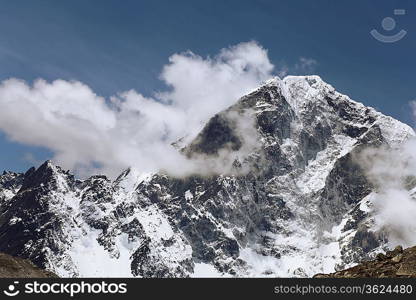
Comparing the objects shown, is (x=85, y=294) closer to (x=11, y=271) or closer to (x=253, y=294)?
(x=253, y=294)

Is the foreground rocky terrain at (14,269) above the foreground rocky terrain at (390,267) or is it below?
above

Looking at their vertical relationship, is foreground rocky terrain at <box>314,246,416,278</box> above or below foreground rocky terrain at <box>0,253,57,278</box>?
below

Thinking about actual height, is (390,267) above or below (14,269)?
below

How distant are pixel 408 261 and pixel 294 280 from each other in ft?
56.0

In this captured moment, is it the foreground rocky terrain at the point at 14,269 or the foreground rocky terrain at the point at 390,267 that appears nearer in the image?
the foreground rocky terrain at the point at 390,267

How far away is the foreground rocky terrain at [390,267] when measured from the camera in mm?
62594

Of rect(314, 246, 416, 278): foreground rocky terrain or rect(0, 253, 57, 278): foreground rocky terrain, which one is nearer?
rect(314, 246, 416, 278): foreground rocky terrain

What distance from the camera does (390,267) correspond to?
65.1 m

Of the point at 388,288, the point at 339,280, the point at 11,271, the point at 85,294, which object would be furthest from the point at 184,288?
the point at 11,271

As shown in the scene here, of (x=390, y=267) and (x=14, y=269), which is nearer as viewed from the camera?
(x=390, y=267)

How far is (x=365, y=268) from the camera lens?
6688 cm

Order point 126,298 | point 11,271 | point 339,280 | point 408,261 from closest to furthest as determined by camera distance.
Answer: point 126,298
point 339,280
point 408,261
point 11,271

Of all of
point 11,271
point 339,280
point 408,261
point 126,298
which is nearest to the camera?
point 126,298

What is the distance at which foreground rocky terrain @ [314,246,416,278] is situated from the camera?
62594mm
